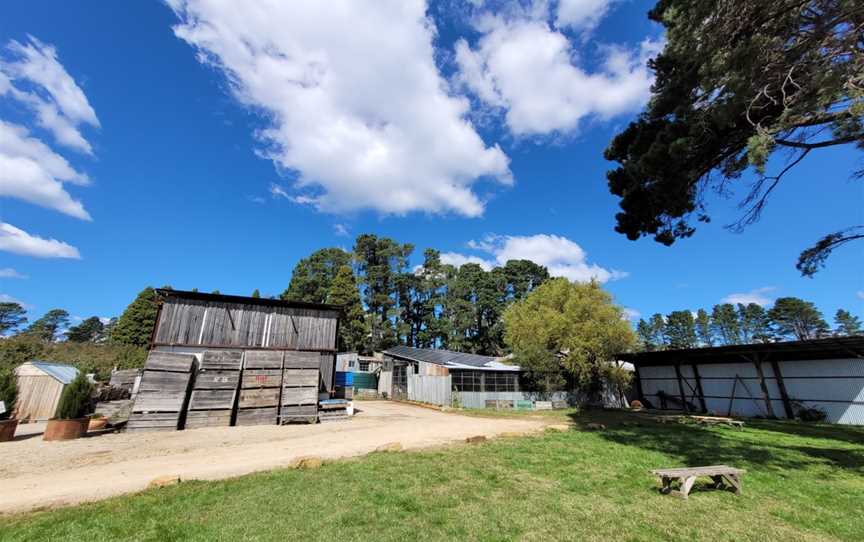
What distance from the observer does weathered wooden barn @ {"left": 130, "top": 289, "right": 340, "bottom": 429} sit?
41.7ft

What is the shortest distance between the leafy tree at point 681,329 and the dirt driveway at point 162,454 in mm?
104310

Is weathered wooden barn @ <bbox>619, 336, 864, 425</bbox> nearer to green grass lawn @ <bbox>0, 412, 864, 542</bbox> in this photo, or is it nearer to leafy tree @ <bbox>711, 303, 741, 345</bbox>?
green grass lawn @ <bbox>0, 412, 864, 542</bbox>

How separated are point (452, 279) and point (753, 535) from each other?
160 feet

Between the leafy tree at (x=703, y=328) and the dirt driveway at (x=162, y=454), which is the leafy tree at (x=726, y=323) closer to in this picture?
the leafy tree at (x=703, y=328)

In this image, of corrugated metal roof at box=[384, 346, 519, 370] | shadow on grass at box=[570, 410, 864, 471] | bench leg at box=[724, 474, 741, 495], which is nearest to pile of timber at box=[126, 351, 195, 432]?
shadow on grass at box=[570, 410, 864, 471]

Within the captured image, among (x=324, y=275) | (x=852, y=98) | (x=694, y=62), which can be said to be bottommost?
(x=852, y=98)

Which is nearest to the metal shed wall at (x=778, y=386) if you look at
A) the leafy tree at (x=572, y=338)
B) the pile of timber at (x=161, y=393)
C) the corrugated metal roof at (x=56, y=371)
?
the leafy tree at (x=572, y=338)

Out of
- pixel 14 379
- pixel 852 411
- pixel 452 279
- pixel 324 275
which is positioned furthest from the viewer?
pixel 452 279

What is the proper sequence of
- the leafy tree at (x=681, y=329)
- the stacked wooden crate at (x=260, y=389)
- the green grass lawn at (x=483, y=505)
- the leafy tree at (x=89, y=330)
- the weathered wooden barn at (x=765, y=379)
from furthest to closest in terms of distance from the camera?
the leafy tree at (x=681, y=329) → the leafy tree at (x=89, y=330) → the weathered wooden barn at (x=765, y=379) → the stacked wooden crate at (x=260, y=389) → the green grass lawn at (x=483, y=505)

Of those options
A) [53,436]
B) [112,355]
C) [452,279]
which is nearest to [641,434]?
[53,436]

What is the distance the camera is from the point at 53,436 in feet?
33.3

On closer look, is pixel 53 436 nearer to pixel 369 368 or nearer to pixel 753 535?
pixel 753 535

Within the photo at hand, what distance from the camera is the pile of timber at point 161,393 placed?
11953 mm

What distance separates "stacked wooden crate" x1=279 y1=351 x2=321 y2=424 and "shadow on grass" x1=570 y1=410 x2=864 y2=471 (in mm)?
11058
